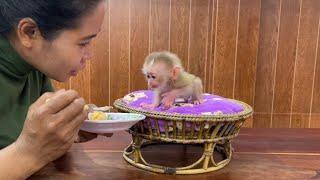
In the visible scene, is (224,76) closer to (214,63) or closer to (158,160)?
(214,63)

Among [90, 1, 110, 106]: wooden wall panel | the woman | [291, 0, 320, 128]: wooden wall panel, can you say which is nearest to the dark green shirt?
the woman

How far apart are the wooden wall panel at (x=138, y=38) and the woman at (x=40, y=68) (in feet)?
6.00

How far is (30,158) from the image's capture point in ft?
2.91

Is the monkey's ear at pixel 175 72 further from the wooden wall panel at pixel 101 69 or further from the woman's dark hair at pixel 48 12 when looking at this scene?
the wooden wall panel at pixel 101 69

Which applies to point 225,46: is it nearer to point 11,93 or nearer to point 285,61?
point 285,61

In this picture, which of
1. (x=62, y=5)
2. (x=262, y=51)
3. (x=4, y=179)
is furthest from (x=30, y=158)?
(x=262, y=51)

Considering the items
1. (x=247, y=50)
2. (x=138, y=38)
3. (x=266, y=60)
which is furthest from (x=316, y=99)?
(x=138, y=38)

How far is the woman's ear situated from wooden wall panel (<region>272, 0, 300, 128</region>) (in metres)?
2.35

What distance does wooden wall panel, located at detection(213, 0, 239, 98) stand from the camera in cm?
293

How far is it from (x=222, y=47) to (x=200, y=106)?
1918mm

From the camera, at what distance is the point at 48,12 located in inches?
37.3

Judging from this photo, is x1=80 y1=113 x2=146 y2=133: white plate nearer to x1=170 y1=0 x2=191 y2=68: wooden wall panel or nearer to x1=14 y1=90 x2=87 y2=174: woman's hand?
x1=14 y1=90 x2=87 y2=174: woman's hand

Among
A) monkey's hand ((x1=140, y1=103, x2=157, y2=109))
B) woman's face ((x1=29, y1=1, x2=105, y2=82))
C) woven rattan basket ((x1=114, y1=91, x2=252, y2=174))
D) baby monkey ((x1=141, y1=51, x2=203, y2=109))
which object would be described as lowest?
woven rattan basket ((x1=114, y1=91, x2=252, y2=174))

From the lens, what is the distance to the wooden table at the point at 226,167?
105cm
